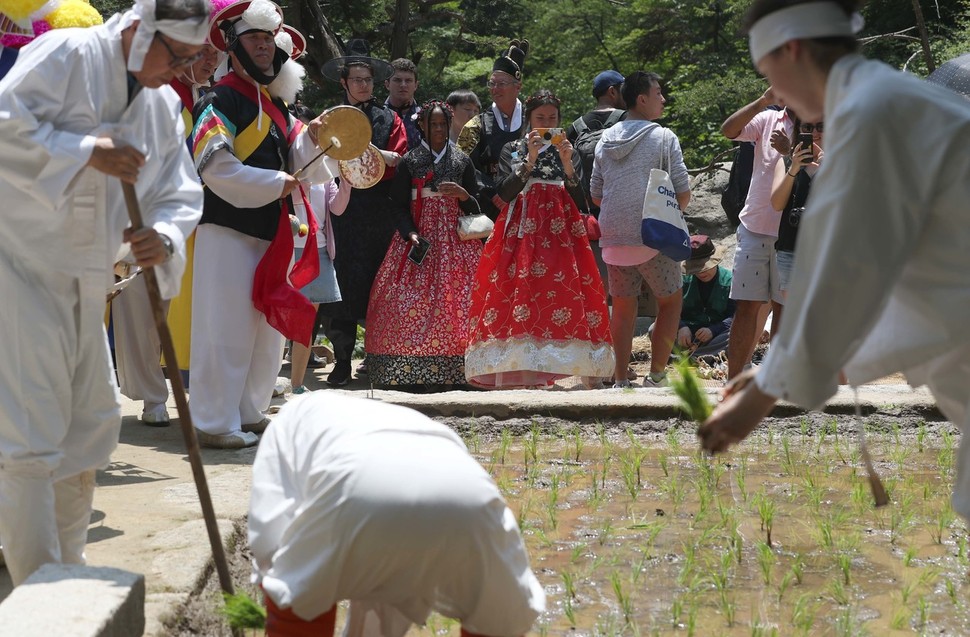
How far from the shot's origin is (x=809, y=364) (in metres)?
2.26

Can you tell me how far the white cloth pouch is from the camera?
24.6ft

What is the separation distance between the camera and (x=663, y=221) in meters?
6.87

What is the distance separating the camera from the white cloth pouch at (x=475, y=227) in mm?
7500

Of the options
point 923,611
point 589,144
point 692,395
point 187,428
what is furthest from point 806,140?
point 187,428

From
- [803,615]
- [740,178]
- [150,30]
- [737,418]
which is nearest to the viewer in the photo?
[737,418]

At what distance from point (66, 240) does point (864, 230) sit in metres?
2.09

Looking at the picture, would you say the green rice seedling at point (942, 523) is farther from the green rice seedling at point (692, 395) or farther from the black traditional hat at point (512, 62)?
the black traditional hat at point (512, 62)

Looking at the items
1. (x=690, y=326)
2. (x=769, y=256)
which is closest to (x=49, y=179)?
(x=769, y=256)

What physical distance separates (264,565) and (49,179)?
1.17m

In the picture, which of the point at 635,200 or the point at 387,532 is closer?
the point at 387,532

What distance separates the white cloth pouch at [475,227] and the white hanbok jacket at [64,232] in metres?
4.08

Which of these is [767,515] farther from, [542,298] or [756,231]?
[542,298]

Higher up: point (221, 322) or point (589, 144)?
point (589, 144)

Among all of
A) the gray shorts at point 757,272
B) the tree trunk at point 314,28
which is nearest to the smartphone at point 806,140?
the gray shorts at point 757,272
